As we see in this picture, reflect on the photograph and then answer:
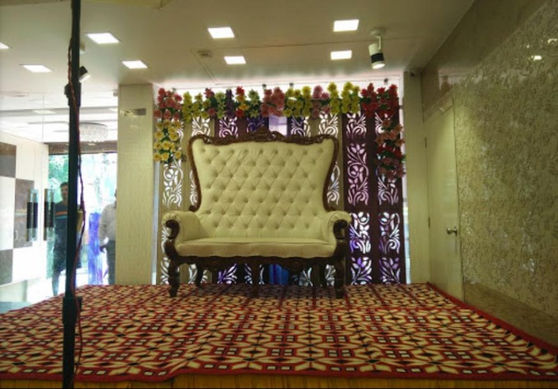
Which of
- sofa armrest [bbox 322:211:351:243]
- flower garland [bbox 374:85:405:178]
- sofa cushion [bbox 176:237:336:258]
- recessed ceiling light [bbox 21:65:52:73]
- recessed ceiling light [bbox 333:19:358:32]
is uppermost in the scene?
recessed ceiling light [bbox 333:19:358:32]

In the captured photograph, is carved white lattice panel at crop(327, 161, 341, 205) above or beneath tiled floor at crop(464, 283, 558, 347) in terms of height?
above

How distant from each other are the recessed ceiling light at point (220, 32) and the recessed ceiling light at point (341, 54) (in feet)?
3.36

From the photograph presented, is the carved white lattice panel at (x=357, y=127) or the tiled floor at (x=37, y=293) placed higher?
the carved white lattice panel at (x=357, y=127)

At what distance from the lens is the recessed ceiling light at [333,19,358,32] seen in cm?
312

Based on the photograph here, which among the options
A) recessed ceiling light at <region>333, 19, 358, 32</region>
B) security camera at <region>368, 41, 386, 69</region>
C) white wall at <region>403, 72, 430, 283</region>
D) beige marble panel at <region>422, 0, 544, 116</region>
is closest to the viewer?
beige marble panel at <region>422, 0, 544, 116</region>

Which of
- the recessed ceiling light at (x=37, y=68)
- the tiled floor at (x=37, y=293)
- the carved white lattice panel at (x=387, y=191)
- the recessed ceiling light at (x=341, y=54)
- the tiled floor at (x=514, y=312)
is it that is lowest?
the tiled floor at (x=37, y=293)

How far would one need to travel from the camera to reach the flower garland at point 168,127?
439 centimetres

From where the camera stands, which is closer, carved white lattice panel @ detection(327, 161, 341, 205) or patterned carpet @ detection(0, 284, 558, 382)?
patterned carpet @ detection(0, 284, 558, 382)

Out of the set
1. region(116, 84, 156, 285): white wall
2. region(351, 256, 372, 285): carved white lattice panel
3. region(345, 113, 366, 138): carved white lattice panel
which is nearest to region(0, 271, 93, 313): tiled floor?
region(116, 84, 156, 285): white wall

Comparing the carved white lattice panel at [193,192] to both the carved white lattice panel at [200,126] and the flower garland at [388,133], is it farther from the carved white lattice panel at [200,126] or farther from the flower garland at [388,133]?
the flower garland at [388,133]

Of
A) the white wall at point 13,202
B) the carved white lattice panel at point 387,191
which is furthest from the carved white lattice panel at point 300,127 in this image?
the white wall at point 13,202

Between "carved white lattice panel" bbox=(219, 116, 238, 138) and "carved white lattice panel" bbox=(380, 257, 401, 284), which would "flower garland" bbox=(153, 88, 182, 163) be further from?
"carved white lattice panel" bbox=(380, 257, 401, 284)

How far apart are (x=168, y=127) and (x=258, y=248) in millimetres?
2008

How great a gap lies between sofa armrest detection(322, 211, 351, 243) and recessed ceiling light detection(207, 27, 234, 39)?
1849mm
